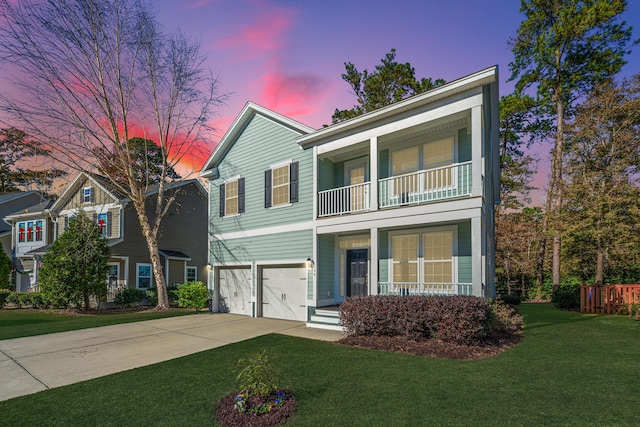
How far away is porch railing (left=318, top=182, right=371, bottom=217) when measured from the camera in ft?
36.6

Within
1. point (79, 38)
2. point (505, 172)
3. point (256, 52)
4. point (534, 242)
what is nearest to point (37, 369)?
point (256, 52)

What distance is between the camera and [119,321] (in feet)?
42.5

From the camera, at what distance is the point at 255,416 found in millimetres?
4176

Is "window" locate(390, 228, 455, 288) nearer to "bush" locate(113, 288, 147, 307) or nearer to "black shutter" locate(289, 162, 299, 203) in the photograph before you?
"black shutter" locate(289, 162, 299, 203)

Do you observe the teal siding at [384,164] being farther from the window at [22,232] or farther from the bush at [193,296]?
the window at [22,232]

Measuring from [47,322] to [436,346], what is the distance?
14.2 metres

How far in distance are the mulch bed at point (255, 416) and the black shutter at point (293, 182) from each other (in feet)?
27.4

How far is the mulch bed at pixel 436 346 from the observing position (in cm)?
678

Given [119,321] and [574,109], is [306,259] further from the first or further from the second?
[574,109]

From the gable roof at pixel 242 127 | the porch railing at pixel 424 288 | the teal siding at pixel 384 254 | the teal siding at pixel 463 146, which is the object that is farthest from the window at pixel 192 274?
the teal siding at pixel 463 146

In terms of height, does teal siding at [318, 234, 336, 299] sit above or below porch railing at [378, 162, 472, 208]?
below

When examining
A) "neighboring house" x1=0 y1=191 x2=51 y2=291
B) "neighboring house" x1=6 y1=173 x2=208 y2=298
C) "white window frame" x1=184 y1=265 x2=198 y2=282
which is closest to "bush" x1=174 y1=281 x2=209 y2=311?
"neighboring house" x1=6 y1=173 x2=208 y2=298

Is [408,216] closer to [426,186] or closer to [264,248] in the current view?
[426,186]

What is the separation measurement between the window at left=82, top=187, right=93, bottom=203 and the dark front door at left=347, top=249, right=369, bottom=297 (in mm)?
18643
